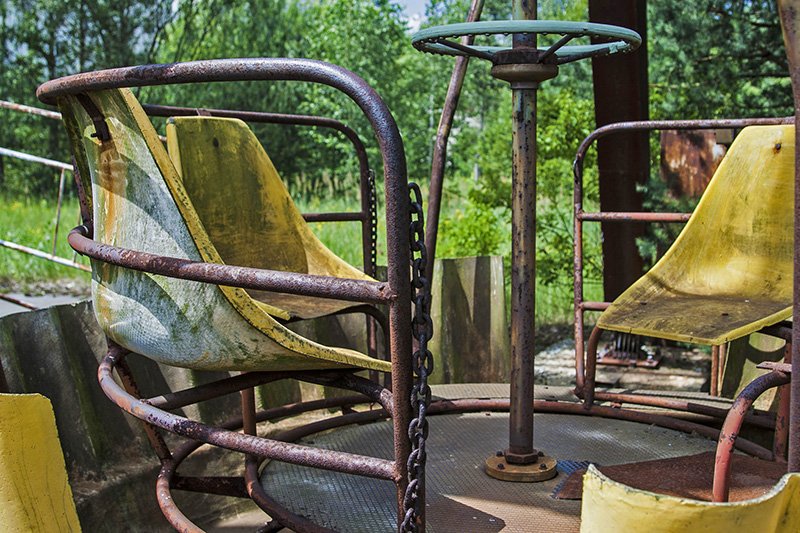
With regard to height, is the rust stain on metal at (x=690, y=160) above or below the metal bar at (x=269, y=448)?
above

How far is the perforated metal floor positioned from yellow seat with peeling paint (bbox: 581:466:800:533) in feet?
2.37

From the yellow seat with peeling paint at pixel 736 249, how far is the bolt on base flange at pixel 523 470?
444 millimetres

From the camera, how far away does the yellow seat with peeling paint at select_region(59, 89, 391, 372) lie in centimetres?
171

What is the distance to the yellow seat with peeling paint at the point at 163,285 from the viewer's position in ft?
5.61

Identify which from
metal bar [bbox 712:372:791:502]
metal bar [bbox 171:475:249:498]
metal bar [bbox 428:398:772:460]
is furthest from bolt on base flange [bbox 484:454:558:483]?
metal bar [bbox 712:372:791:502]

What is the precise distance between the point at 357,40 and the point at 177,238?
9.90 metres

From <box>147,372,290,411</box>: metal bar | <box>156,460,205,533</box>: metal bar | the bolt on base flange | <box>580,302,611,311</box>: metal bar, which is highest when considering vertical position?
<box>580,302,611,311</box>: metal bar

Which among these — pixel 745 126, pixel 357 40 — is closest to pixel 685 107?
pixel 745 126

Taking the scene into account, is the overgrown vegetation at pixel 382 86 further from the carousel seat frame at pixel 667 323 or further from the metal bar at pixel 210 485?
the metal bar at pixel 210 485

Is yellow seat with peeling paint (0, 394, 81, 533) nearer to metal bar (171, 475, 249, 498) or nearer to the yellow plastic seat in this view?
metal bar (171, 475, 249, 498)

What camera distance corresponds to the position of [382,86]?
36.3 ft

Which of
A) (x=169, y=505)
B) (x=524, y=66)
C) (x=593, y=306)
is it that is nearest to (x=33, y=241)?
(x=593, y=306)

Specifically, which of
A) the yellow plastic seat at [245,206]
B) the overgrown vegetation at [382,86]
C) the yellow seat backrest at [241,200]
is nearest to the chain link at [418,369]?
the yellow plastic seat at [245,206]

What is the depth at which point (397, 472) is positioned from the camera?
1476 mm
